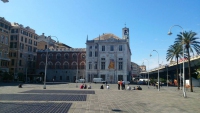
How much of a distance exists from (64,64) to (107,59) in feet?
63.4

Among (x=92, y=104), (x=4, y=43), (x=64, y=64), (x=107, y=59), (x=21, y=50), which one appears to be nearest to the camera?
(x=92, y=104)

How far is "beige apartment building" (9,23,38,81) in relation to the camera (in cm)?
7203

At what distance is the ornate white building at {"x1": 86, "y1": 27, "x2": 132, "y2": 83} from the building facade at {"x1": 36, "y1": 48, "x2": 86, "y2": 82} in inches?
214

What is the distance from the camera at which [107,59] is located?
71125 millimetres

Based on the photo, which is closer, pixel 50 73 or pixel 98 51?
pixel 98 51

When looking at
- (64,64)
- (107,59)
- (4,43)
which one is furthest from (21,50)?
(107,59)

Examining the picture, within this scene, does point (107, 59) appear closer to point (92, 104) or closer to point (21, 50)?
point (21, 50)

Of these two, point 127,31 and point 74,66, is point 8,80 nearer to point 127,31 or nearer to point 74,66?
point 74,66

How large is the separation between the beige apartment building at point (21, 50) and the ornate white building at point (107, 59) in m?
24.3

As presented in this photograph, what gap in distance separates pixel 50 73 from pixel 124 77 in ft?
105

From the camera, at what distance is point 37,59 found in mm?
79750

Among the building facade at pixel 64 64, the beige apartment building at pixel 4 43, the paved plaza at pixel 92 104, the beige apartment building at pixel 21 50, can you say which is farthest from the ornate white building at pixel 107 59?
the paved plaza at pixel 92 104

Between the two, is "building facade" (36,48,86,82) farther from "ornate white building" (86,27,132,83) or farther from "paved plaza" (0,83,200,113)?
"paved plaza" (0,83,200,113)

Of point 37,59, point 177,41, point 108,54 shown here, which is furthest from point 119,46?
point 37,59
